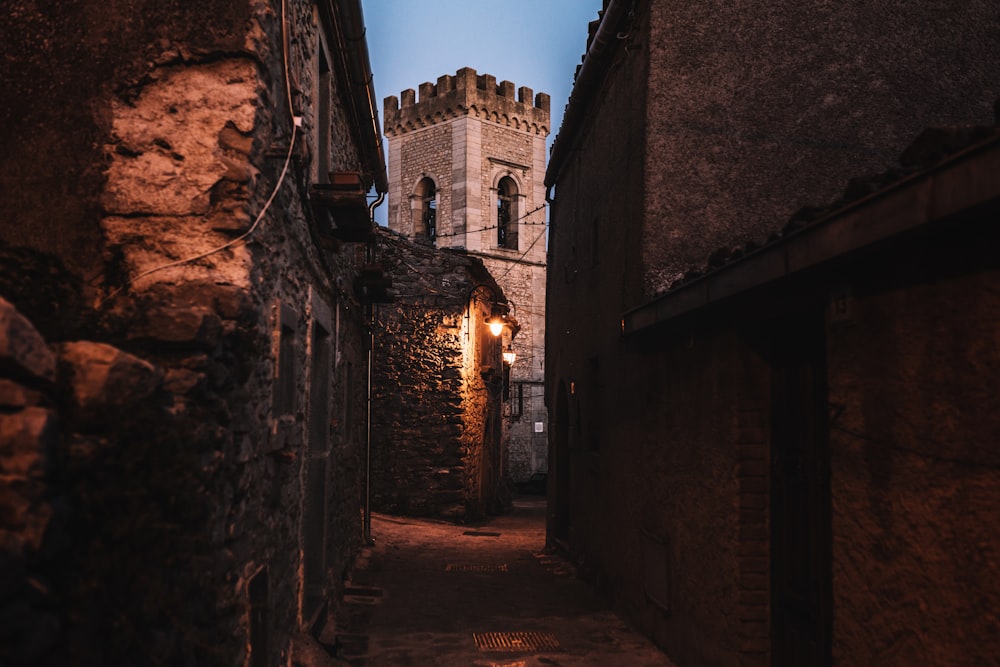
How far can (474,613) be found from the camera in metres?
7.93

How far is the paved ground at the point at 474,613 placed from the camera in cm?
629

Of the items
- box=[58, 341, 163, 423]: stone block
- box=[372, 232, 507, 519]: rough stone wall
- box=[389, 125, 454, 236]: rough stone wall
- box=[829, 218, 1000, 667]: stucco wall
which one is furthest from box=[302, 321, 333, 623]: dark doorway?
box=[389, 125, 454, 236]: rough stone wall

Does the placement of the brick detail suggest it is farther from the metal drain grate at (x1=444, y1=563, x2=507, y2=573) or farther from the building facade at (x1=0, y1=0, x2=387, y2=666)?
the metal drain grate at (x1=444, y1=563, x2=507, y2=573)

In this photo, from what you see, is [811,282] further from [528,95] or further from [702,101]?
[528,95]

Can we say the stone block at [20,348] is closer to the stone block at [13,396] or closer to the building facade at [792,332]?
the stone block at [13,396]

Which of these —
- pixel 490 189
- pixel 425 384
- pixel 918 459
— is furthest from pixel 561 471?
pixel 490 189

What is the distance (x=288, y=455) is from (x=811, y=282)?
Answer: 3.12 metres

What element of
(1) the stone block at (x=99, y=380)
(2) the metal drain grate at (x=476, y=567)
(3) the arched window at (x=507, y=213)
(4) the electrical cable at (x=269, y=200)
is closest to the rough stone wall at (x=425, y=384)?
(2) the metal drain grate at (x=476, y=567)

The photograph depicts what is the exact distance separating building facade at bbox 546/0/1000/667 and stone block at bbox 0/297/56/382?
9.37 feet

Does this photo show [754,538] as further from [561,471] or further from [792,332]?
[561,471]

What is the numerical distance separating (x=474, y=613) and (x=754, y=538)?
3849mm

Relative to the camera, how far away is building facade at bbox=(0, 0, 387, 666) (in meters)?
1.99

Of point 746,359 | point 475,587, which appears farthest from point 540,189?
point 746,359

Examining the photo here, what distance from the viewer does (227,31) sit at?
361 cm
